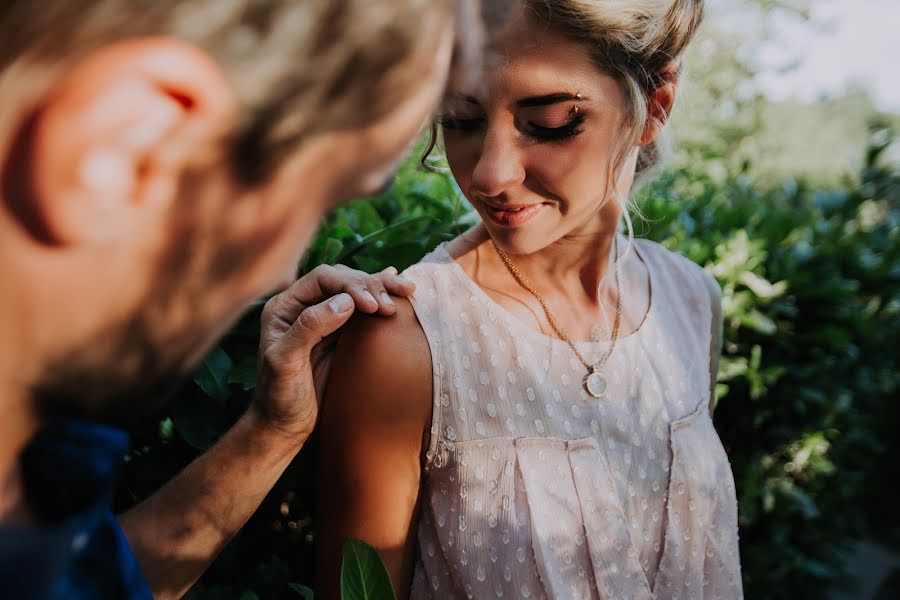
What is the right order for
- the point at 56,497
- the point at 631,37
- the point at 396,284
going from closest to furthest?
the point at 56,497 < the point at 396,284 < the point at 631,37

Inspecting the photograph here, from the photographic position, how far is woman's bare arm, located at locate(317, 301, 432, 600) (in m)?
1.72

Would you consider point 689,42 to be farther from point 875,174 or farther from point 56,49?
point 875,174

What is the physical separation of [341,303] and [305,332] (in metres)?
0.10

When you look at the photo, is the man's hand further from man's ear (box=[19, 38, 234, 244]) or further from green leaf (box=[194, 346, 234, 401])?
man's ear (box=[19, 38, 234, 244])

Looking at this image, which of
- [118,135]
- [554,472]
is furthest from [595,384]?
[118,135]

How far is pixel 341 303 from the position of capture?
1.63m

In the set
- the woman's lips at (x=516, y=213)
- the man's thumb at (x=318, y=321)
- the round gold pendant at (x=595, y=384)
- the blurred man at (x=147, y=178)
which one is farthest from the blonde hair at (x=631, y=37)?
the blurred man at (x=147, y=178)

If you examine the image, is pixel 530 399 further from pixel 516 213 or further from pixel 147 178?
pixel 147 178

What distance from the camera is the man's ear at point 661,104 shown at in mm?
2123

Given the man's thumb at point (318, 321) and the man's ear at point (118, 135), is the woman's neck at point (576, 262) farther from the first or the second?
Answer: the man's ear at point (118, 135)

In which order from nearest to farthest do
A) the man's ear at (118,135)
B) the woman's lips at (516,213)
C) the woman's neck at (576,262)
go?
the man's ear at (118,135) < the woman's lips at (516,213) < the woman's neck at (576,262)

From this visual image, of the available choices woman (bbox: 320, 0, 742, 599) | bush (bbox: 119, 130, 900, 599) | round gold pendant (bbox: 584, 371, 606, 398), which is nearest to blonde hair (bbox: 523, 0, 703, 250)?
woman (bbox: 320, 0, 742, 599)

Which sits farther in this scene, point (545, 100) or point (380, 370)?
point (545, 100)

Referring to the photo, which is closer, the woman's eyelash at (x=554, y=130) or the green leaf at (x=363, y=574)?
the green leaf at (x=363, y=574)
